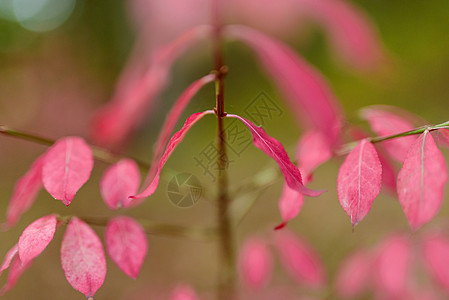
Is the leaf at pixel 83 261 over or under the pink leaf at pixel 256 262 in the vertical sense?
over

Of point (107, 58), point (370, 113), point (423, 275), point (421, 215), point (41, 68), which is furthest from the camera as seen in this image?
point (107, 58)

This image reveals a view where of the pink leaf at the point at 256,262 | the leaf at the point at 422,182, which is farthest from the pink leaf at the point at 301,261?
the leaf at the point at 422,182

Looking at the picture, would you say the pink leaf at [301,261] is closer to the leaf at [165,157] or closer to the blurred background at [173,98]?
the blurred background at [173,98]

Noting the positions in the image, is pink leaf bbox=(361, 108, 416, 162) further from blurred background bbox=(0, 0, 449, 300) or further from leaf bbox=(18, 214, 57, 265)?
leaf bbox=(18, 214, 57, 265)

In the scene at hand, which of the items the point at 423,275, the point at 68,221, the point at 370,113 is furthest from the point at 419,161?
the point at 423,275

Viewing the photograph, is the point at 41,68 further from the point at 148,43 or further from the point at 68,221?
the point at 68,221
